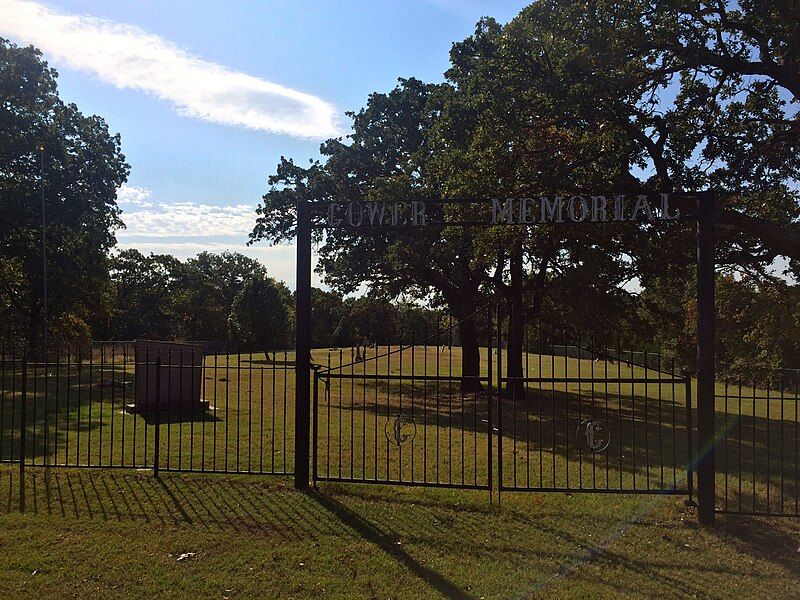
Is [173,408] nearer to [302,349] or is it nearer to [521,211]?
[302,349]

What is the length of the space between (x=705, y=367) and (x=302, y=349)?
16.2 feet

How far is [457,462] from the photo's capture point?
1026 centimetres

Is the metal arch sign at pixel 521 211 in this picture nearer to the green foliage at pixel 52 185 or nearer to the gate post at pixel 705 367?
the gate post at pixel 705 367

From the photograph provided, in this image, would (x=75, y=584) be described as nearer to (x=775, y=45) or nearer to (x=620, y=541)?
(x=620, y=541)

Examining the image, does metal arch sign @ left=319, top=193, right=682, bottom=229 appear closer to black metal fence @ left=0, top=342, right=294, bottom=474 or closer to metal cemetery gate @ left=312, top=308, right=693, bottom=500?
metal cemetery gate @ left=312, top=308, right=693, bottom=500

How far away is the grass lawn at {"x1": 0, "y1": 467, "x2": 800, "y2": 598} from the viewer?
498 cm

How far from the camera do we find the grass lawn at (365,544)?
498 cm

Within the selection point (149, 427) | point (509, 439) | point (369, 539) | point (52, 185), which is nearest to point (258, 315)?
point (52, 185)

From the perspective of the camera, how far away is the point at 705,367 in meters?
6.86

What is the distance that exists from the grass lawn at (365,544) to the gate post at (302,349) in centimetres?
A: 42

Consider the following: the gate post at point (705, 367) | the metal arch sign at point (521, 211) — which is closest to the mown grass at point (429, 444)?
the gate post at point (705, 367)

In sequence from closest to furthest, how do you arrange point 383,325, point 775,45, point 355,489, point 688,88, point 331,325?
point 355,489 → point 775,45 → point 688,88 → point 383,325 → point 331,325

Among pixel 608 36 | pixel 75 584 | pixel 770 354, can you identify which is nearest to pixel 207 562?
pixel 75 584

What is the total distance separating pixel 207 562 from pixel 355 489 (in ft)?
9.02
